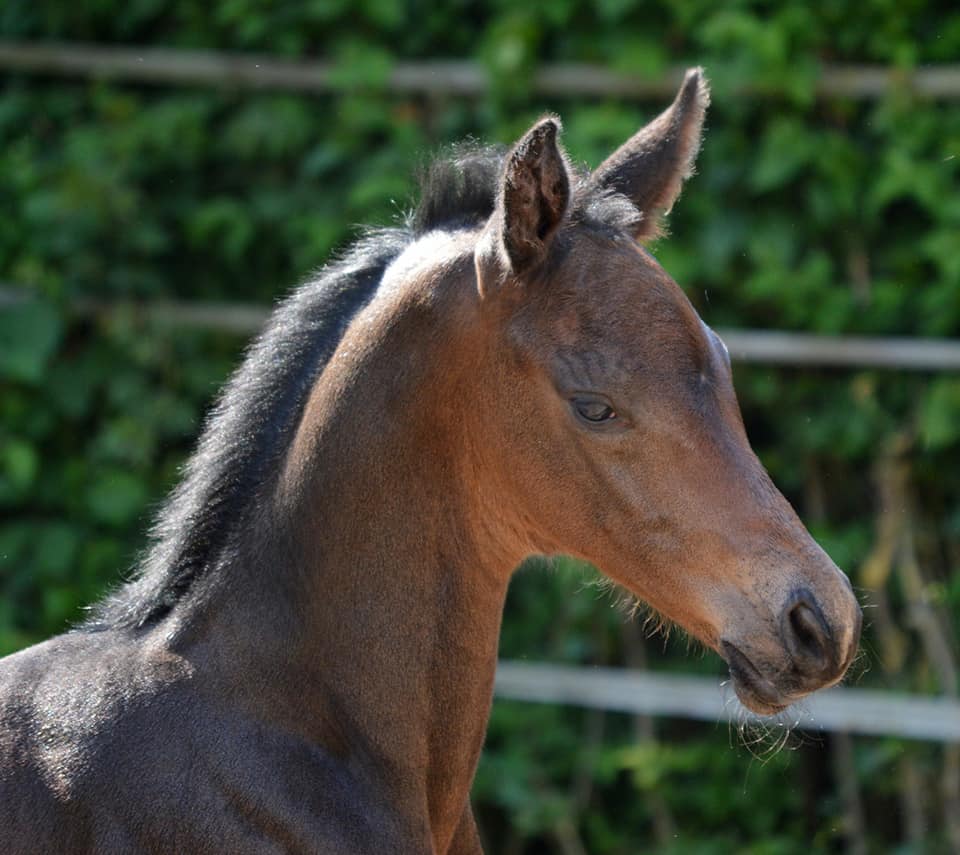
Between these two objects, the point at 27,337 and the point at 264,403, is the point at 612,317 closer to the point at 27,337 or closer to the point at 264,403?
the point at 264,403

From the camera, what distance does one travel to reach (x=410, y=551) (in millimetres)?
2488

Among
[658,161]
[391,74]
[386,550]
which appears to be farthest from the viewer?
[391,74]

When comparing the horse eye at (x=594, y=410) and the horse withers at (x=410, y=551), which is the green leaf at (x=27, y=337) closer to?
the horse withers at (x=410, y=551)

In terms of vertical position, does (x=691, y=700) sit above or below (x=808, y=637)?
below

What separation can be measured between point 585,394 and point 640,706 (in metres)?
3.49

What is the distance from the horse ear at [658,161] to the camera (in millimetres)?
2777

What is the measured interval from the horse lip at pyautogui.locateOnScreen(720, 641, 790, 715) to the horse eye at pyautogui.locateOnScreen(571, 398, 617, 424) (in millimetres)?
Result: 411

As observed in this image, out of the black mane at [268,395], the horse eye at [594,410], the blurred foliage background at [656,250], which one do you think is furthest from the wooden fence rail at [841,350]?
the horse eye at [594,410]

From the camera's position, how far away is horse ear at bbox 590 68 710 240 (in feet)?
9.11

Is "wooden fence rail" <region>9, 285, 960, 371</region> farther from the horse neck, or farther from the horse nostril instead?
the horse nostril

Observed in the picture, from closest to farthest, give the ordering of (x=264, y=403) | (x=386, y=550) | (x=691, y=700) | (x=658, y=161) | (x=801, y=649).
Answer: (x=801, y=649) < (x=386, y=550) < (x=264, y=403) < (x=658, y=161) < (x=691, y=700)

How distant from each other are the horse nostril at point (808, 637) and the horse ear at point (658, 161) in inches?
33.5

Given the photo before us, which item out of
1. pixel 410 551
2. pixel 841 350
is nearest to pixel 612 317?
pixel 410 551

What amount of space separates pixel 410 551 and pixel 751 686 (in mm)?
614
